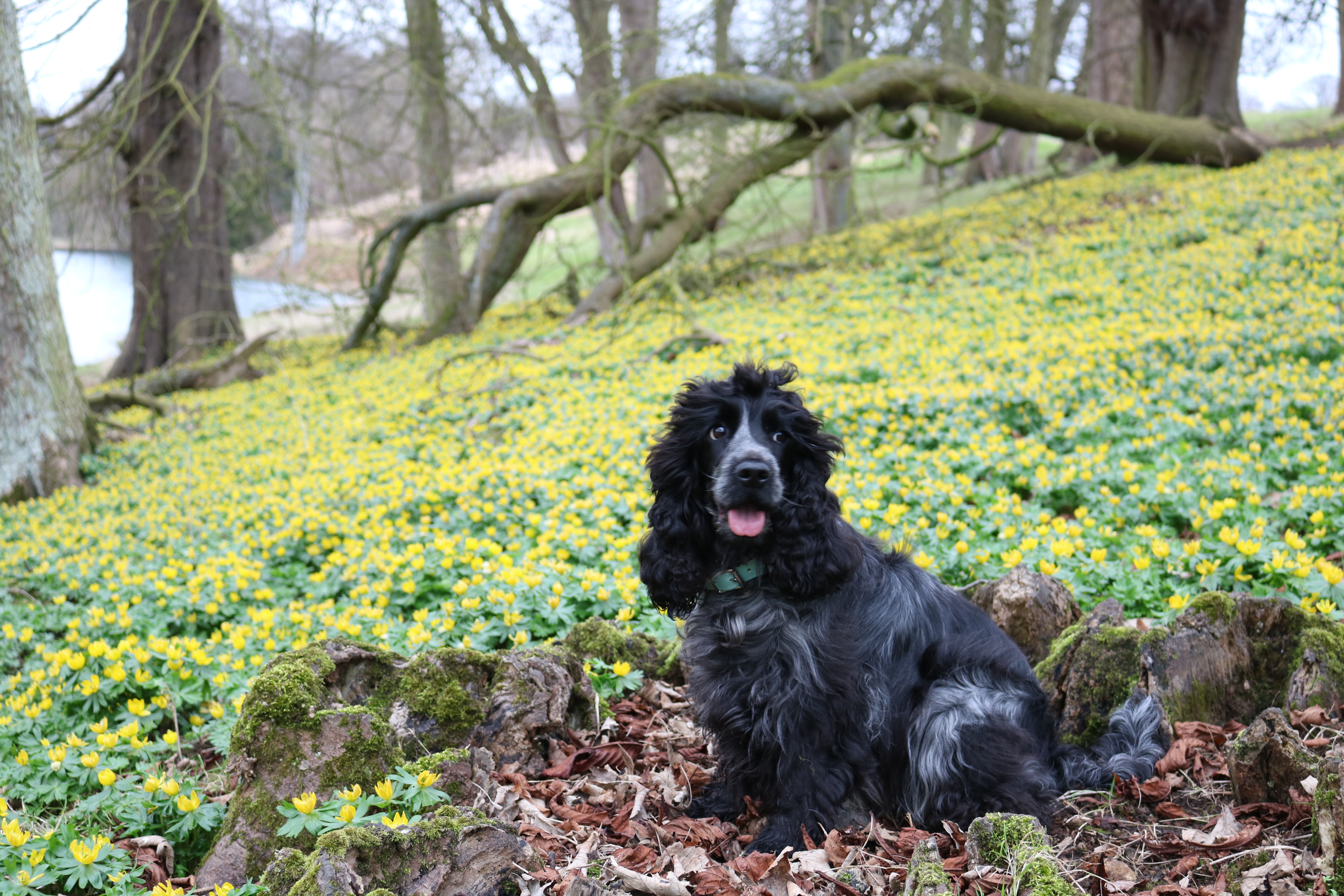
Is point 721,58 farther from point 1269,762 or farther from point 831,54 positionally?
point 1269,762

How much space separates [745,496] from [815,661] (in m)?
0.57

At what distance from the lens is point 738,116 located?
13180 millimetres

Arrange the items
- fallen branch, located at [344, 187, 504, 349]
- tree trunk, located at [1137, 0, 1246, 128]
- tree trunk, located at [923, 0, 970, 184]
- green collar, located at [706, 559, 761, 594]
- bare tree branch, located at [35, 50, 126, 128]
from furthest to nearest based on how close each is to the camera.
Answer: tree trunk, located at [923, 0, 970, 184]
tree trunk, located at [1137, 0, 1246, 128]
fallen branch, located at [344, 187, 504, 349]
bare tree branch, located at [35, 50, 126, 128]
green collar, located at [706, 559, 761, 594]

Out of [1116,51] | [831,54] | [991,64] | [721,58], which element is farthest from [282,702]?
[991,64]

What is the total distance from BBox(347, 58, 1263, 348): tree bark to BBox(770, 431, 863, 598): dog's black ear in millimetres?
9250

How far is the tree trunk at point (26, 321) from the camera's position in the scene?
26.2 feet

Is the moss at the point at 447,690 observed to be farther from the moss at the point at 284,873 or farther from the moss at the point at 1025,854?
the moss at the point at 1025,854

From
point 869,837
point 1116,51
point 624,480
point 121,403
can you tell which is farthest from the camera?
point 1116,51

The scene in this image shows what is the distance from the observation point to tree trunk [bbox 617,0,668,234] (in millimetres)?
13719

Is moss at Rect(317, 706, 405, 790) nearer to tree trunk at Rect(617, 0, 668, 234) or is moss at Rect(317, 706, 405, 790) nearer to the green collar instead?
the green collar

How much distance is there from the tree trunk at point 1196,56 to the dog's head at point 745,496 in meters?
15.0

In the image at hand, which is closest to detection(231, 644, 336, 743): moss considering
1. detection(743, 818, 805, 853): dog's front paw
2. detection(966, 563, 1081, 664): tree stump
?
detection(743, 818, 805, 853): dog's front paw

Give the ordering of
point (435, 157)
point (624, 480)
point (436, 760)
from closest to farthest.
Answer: point (436, 760), point (624, 480), point (435, 157)

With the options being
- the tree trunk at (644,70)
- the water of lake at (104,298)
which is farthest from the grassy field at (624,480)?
the tree trunk at (644,70)
